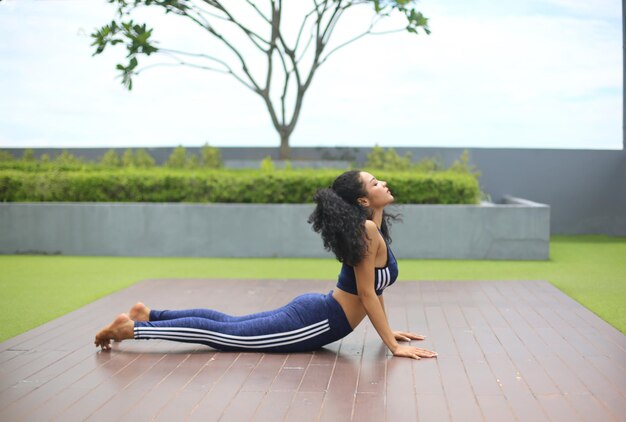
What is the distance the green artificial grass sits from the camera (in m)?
6.50

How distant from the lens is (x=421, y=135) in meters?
14.1

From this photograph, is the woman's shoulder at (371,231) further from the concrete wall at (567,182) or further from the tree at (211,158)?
the tree at (211,158)

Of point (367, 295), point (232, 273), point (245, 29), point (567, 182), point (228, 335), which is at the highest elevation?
point (245, 29)

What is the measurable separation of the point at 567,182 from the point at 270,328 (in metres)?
9.32

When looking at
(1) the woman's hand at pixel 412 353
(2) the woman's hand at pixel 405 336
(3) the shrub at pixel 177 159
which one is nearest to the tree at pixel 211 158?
(3) the shrub at pixel 177 159

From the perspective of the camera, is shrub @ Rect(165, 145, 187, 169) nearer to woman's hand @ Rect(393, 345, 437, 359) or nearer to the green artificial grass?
the green artificial grass

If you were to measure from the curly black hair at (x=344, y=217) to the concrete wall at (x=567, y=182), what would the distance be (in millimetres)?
8893

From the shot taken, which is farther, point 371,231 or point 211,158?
point 211,158

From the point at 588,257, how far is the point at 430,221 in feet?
6.26

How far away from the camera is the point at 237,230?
995cm

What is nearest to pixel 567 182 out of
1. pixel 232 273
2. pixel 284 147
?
pixel 284 147

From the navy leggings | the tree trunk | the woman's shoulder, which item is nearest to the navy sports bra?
the navy leggings

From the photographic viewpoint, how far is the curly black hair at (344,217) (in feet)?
14.3

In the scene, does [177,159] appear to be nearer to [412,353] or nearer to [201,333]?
[201,333]
